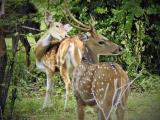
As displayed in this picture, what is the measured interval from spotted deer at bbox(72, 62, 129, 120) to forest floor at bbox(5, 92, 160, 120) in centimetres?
156

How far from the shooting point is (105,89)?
5.66 m

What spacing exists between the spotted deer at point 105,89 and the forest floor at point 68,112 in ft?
5.13

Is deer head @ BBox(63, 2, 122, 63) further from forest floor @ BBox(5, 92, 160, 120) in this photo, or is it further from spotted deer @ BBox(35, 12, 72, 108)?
forest floor @ BBox(5, 92, 160, 120)

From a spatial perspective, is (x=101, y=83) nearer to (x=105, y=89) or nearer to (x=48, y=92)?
(x=105, y=89)

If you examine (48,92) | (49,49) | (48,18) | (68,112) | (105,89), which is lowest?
(68,112)

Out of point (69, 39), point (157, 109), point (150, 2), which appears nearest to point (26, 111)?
point (69, 39)

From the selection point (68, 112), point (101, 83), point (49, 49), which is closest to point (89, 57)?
point (101, 83)

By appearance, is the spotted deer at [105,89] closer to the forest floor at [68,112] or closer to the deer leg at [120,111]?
the deer leg at [120,111]

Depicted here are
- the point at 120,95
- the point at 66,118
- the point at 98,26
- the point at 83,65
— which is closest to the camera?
the point at 120,95

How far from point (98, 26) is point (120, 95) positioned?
3.51m

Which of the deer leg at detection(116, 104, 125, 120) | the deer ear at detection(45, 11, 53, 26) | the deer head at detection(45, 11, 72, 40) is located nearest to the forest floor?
the deer head at detection(45, 11, 72, 40)

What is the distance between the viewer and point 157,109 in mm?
7734

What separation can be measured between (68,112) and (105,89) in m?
2.24

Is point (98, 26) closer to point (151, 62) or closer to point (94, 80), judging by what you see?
point (151, 62)
